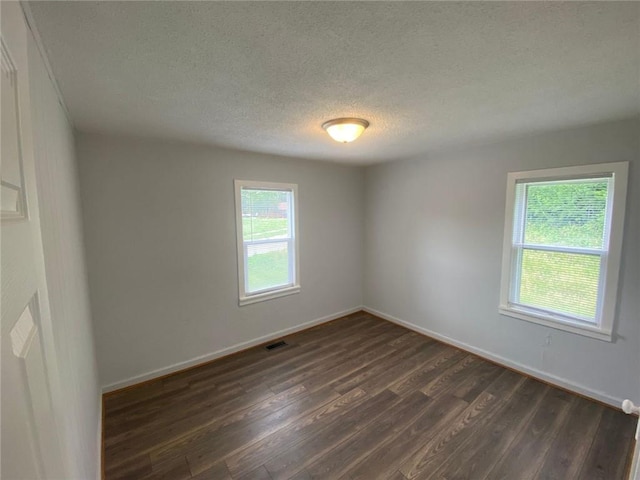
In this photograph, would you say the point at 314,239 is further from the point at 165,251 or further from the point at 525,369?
the point at 525,369

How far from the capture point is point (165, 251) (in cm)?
274

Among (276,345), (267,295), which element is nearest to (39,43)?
(267,295)

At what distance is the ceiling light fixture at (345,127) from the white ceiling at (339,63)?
80 mm

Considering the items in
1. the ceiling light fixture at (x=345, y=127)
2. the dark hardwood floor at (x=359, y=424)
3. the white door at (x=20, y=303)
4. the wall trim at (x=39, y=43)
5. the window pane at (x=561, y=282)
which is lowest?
the dark hardwood floor at (x=359, y=424)

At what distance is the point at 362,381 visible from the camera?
2.71 m

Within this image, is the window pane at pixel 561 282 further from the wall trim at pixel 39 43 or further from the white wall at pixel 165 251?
the wall trim at pixel 39 43

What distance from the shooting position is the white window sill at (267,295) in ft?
10.8

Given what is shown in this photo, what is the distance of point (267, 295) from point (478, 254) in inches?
97.9

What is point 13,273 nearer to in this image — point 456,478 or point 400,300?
point 456,478

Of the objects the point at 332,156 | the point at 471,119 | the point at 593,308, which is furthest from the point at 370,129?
the point at 593,308

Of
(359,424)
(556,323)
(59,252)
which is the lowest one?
(359,424)

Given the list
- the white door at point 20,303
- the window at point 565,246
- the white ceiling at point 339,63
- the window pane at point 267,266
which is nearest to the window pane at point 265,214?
the window pane at point 267,266

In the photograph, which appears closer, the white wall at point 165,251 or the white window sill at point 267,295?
the white wall at point 165,251

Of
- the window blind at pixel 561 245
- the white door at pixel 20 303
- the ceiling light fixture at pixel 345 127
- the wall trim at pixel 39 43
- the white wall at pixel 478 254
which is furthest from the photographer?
the window blind at pixel 561 245
